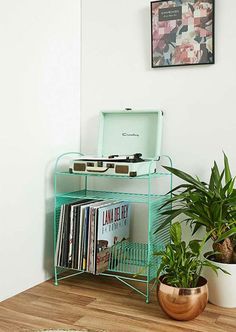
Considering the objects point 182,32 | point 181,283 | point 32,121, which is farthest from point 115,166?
point 182,32

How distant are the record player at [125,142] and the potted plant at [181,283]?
1.50ft

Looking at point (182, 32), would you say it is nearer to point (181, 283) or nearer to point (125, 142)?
point (125, 142)

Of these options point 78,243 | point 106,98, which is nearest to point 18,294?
point 78,243

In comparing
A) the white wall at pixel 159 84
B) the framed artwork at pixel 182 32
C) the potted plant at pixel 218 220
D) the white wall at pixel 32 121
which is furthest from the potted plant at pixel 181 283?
the framed artwork at pixel 182 32

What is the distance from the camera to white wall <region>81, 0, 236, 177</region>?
2217 mm

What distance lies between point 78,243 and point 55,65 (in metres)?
1.01

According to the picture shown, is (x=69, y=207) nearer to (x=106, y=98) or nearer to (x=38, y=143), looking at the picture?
(x=38, y=143)

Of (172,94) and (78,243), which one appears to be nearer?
(78,243)

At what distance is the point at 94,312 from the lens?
1.92 meters

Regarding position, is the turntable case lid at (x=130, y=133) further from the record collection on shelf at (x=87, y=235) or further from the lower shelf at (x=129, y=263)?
the lower shelf at (x=129, y=263)

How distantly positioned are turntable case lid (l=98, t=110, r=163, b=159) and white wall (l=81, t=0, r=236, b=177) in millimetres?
59

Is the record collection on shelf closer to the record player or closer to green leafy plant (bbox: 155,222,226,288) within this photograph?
the record player

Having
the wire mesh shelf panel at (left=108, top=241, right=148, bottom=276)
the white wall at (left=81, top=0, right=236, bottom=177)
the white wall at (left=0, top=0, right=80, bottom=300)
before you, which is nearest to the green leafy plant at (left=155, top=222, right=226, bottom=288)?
the wire mesh shelf panel at (left=108, top=241, right=148, bottom=276)

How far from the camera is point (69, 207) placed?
2.24m
